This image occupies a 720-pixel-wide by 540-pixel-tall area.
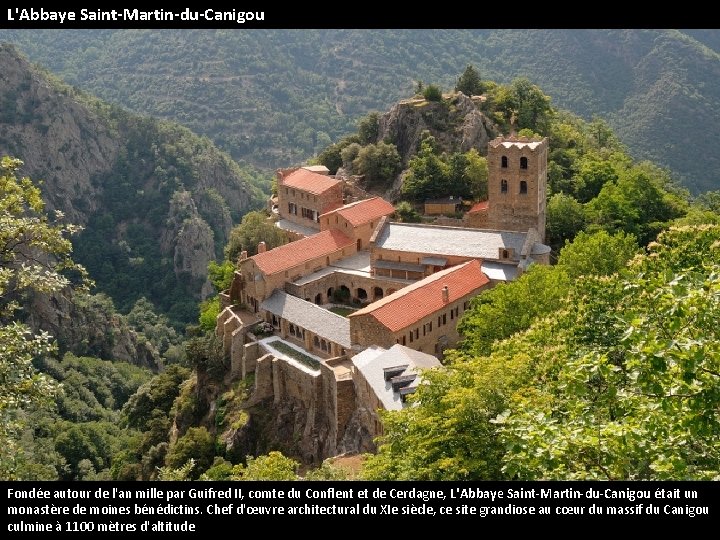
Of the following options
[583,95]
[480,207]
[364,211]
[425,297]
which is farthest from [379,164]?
[583,95]

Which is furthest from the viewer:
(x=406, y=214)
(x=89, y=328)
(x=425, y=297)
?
(x=89, y=328)

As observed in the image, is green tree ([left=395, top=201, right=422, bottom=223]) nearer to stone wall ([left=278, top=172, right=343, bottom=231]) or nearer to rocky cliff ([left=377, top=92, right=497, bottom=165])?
stone wall ([left=278, top=172, right=343, bottom=231])

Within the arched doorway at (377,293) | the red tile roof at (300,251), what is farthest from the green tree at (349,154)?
the arched doorway at (377,293)

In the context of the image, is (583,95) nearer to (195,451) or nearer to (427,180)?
(427,180)

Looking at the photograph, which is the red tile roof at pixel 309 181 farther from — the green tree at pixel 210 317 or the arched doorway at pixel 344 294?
the arched doorway at pixel 344 294

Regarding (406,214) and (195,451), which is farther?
(406,214)

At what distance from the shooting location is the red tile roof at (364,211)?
65.4 m

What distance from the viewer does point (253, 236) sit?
69.4 metres

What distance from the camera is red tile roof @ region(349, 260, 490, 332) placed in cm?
4984

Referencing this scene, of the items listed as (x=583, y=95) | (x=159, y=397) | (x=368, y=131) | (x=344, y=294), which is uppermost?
(x=368, y=131)

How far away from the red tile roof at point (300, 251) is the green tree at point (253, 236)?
6.78 metres

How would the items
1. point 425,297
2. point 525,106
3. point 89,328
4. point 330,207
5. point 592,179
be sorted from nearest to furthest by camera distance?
point 425,297 < point 330,207 < point 592,179 < point 525,106 < point 89,328

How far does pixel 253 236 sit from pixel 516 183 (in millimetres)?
21498
